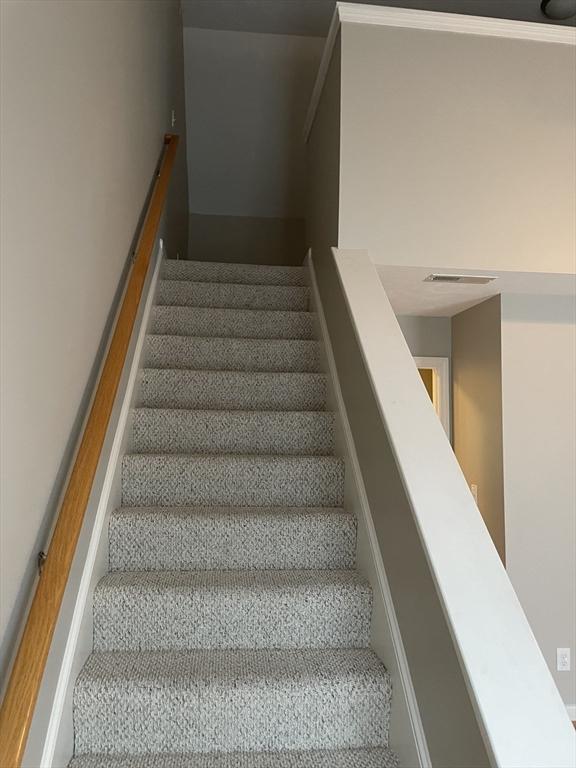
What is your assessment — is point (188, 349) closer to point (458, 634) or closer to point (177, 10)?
point (458, 634)

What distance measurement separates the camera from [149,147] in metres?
3.06

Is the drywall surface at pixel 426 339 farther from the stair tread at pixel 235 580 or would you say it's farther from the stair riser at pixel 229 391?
the stair tread at pixel 235 580

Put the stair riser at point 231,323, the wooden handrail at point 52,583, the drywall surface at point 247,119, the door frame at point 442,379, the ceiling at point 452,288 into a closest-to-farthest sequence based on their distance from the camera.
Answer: the wooden handrail at point 52,583
the ceiling at point 452,288
the stair riser at point 231,323
the door frame at point 442,379
the drywall surface at point 247,119

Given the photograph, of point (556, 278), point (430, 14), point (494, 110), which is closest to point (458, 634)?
point (556, 278)

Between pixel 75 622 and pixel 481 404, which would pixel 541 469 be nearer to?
pixel 481 404

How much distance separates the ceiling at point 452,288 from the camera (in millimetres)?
2818

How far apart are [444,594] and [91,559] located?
99 centimetres

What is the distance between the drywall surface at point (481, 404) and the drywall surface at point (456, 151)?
717 mm

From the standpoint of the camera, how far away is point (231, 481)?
7.29 feet

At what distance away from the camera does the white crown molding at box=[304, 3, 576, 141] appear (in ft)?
8.84

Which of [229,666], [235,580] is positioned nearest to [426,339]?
[235,580]

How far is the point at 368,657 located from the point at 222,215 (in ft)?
14.7

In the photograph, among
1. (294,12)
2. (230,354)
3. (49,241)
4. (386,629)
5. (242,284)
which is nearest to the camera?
(49,241)

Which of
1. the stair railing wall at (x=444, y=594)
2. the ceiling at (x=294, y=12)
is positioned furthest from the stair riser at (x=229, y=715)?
the ceiling at (x=294, y=12)
